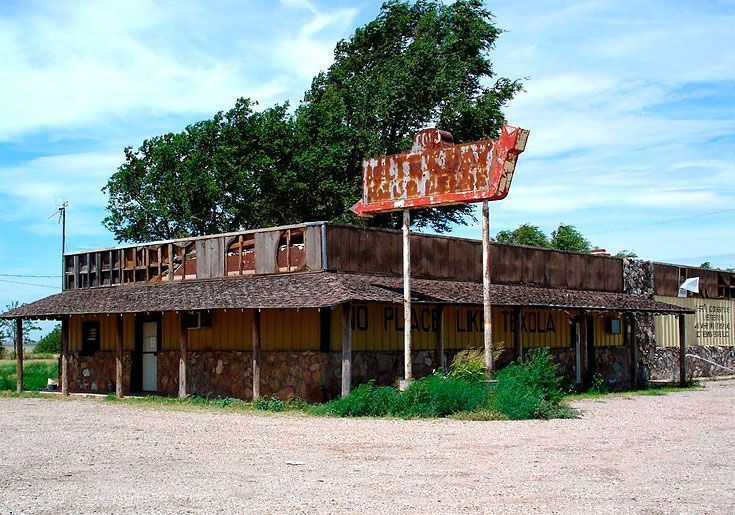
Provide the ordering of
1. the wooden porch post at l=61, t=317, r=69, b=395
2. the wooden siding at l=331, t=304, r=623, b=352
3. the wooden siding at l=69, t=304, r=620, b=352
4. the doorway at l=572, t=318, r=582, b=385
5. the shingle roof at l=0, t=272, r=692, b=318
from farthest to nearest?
the doorway at l=572, t=318, r=582, b=385 → the wooden porch post at l=61, t=317, r=69, b=395 → the wooden siding at l=331, t=304, r=623, b=352 → the wooden siding at l=69, t=304, r=620, b=352 → the shingle roof at l=0, t=272, r=692, b=318

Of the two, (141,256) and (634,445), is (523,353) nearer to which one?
(141,256)

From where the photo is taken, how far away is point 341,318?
73.8 feet

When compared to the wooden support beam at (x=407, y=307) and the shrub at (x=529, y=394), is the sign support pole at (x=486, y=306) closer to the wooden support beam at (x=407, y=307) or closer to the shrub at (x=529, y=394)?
the shrub at (x=529, y=394)

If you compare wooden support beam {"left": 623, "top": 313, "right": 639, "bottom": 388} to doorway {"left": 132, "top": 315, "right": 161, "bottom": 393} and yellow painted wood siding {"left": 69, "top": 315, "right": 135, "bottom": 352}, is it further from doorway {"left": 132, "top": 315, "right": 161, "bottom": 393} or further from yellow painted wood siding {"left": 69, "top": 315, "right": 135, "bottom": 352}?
yellow painted wood siding {"left": 69, "top": 315, "right": 135, "bottom": 352}

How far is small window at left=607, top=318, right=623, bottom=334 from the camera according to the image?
104 feet

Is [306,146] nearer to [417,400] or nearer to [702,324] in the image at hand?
[702,324]

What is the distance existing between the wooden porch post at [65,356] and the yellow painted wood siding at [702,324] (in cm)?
2018

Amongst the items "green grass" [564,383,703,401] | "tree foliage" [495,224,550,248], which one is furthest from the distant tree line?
"green grass" [564,383,703,401]

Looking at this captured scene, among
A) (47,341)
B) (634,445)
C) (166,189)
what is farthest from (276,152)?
(47,341)

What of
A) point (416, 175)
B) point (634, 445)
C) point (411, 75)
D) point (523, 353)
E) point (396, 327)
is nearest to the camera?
point (634, 445)

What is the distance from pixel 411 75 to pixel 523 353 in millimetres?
→ 18575

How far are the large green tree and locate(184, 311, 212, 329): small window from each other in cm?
1665

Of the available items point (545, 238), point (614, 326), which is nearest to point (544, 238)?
point (545, 238)

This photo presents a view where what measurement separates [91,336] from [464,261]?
1162 cm
